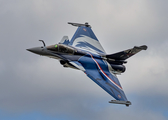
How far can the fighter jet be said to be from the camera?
135 ft

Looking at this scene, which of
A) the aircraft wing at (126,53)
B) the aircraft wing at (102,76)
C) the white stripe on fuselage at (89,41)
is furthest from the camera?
the white stripe on fuselage at (89,41)

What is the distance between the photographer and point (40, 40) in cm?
4112

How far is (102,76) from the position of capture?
42406 millimetres

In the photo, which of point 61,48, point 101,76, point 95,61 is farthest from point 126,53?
point 61,48

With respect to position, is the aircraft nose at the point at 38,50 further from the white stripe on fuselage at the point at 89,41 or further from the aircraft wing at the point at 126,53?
the aircraft wing at the point at 126,53

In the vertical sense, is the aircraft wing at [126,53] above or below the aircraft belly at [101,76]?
above

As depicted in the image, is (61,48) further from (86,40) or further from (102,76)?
(86,40)

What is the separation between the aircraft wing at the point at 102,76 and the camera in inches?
1619

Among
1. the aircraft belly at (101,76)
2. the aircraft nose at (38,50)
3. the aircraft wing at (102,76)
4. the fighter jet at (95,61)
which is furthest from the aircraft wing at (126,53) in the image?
the aircraft nose at (38,50)

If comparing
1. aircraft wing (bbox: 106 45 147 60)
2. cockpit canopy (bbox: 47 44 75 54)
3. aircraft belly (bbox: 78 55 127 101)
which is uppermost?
aircraft wing (bbox: 106 45 147 60)

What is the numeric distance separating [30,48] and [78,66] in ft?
19.9

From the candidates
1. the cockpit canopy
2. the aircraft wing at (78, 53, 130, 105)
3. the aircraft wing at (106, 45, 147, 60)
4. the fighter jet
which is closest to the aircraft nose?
the fighter jet

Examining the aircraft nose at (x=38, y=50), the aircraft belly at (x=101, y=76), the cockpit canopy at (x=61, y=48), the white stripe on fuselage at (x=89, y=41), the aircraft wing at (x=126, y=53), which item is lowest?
the aircraft belly at (x=101, y=76)

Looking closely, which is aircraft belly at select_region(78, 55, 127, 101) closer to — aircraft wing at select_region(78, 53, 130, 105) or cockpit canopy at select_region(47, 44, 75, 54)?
aircraft wing at select_region(78, 53, 130, 105)
